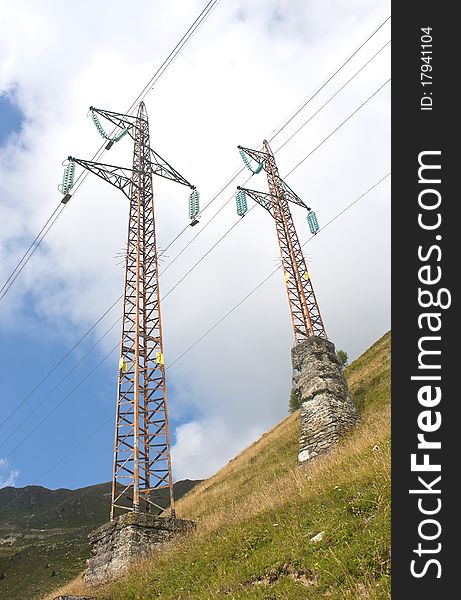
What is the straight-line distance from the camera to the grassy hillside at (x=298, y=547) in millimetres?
6336

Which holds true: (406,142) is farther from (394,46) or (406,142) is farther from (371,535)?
(371,535)

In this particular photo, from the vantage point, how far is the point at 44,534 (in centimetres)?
8644

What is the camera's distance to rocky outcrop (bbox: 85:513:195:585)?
14062mm

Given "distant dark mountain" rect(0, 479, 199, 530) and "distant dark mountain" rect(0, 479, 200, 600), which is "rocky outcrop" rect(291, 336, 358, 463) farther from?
"distant dark mountain" rect(0, 479, 199, 530)

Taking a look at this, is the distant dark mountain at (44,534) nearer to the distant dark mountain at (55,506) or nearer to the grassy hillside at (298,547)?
the distant dark mountain at (55,506)

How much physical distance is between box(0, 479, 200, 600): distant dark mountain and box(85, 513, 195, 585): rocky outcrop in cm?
1988

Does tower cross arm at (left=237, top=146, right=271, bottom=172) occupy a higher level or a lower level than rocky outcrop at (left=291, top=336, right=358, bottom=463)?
higher

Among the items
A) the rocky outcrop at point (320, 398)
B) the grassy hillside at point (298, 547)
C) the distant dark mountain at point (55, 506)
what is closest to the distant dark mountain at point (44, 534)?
the distant dark mountain at point (55, 506)

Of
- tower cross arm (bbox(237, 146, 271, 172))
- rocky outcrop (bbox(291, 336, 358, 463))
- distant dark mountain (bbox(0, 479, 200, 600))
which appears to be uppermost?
tower cross arm (bbox(237, 146, 271, 172))

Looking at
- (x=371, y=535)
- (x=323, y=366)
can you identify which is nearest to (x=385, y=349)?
(x=323, y=366)

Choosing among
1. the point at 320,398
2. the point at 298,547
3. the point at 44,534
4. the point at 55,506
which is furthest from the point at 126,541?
the point at 55,506

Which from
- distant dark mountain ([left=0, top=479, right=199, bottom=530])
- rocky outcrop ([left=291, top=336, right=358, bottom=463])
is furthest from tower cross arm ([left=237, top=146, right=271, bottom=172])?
distant dark mountain ([left=0, top=479, right=199, bottom=530])

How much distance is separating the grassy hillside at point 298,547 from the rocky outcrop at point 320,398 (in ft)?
16.6

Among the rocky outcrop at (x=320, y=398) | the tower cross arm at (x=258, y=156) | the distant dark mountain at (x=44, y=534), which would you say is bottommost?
the distant dark mountain at (x=44, y=534)
